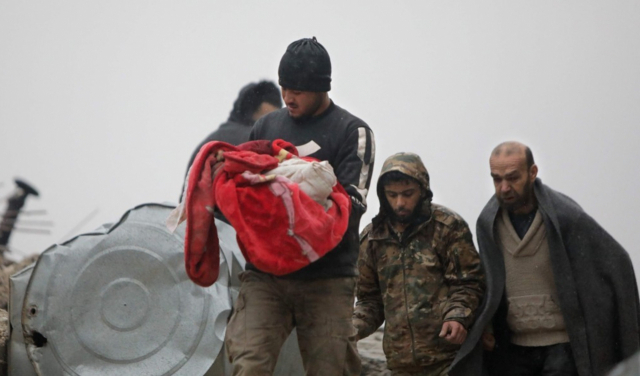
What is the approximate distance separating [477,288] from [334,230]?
1.35 metres

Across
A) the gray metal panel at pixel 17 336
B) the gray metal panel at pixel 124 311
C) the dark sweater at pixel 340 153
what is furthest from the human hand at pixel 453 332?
the gray metal panel at pixel 17 336

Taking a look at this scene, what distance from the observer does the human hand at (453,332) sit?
5.06 metres

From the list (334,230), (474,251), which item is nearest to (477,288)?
(474,251)

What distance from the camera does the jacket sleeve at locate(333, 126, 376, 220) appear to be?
14.5 ft

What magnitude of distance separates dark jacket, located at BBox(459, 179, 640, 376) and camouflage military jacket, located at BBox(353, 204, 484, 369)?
13cm

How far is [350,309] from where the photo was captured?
445 centimetres

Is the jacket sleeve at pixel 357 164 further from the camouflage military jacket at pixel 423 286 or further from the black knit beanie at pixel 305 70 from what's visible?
the camouflage military jacket at pixel 423 286

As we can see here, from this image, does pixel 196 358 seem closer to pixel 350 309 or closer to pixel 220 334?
pixel 220 334

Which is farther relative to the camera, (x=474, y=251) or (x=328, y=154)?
(x=474, y=251)

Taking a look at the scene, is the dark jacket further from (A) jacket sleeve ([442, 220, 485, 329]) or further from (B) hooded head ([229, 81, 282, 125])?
(B) hooded head ([229, 81, 282, 125])

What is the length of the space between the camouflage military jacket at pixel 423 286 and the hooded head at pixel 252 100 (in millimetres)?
2133

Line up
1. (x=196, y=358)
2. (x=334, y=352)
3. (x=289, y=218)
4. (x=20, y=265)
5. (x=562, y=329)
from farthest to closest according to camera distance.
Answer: (x=20, y=265) < (x=196, y=358) < (x=562, y=329) < (x=334, y=352) < (x=289, y=218)

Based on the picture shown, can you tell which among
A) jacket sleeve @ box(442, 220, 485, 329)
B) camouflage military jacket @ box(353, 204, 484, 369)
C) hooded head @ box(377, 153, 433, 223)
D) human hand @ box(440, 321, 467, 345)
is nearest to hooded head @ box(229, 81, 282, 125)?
hooded head @ box(377, 153, 433, 223)

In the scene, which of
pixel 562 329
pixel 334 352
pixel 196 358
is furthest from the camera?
pixel 196 358
